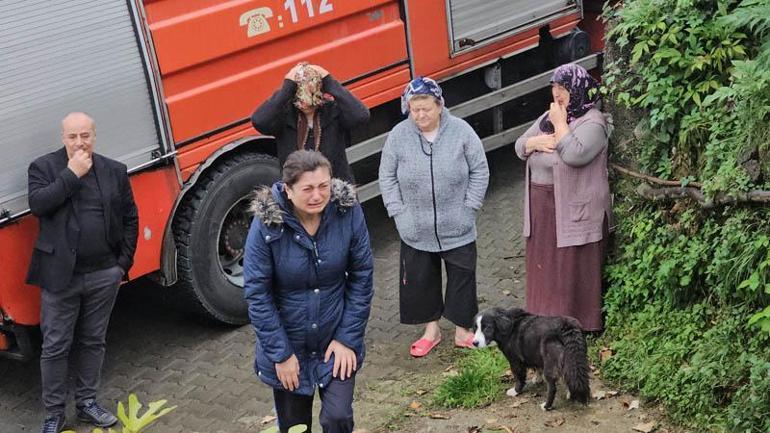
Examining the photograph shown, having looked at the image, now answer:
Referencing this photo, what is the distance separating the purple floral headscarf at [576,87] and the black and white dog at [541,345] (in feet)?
3.90

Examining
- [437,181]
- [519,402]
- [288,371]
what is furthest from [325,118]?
[288,371]

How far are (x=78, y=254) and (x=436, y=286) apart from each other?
2.17 meters

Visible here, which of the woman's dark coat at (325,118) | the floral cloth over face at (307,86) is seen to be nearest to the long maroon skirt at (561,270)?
the woman's dark coat at (325,118)

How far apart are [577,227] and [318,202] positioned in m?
2.09

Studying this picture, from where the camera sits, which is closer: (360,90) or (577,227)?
(577,227)

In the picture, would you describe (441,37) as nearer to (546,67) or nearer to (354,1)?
(354,1)

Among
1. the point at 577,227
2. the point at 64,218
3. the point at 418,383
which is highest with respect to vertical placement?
the point at 64,218

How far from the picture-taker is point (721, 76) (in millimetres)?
5781

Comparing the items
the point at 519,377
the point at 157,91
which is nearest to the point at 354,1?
the point at 157,91

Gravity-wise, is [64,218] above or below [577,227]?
above

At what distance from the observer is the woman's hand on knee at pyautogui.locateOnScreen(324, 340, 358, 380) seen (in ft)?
15.8

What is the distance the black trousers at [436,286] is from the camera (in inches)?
255

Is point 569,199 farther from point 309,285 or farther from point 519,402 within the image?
point 309,285

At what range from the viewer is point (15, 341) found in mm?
6383
